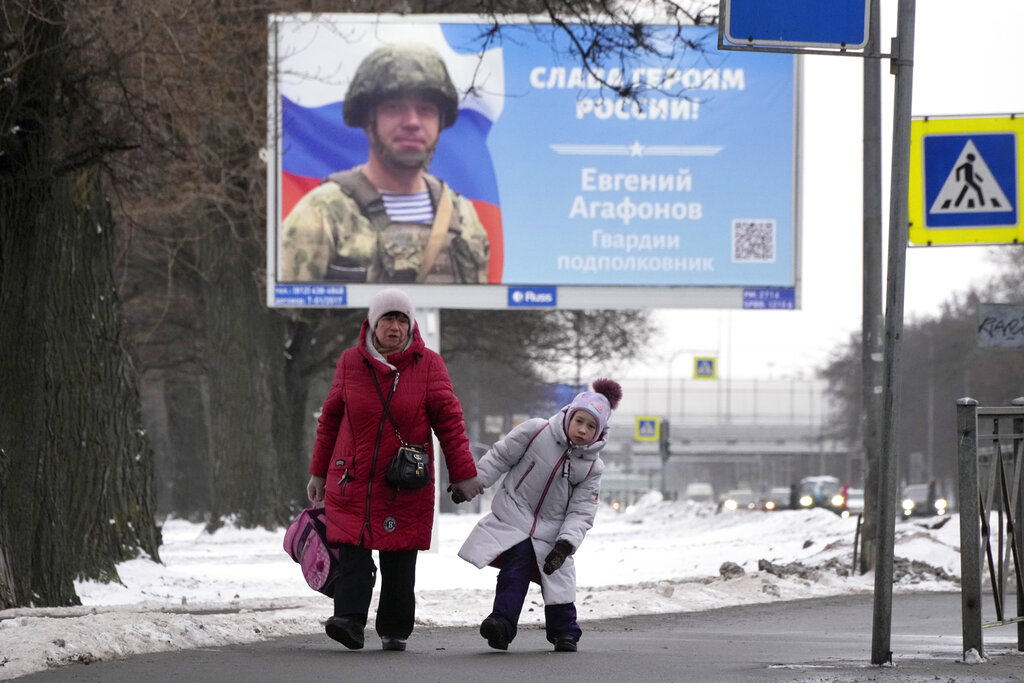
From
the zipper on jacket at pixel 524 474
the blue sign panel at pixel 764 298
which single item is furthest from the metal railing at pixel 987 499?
the blue sign panel at pixel 764 298

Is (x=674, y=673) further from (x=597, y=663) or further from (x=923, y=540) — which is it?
(x=923, y=540)

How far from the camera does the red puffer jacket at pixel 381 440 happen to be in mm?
7953

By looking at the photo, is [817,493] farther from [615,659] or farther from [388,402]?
[388,402]

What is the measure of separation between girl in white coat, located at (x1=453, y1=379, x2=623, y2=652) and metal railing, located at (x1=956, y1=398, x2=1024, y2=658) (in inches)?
65.8

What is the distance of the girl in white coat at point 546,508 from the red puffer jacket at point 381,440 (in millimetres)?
364

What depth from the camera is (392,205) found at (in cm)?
2156

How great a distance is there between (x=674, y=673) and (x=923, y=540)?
447 inches

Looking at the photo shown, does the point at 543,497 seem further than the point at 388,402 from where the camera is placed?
Yes

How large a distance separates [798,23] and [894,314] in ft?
4.05

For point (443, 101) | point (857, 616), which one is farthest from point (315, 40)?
point (857, 616)

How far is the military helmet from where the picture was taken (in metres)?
21.7

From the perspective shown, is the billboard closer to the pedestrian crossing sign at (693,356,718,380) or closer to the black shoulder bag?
the black shoulder bag

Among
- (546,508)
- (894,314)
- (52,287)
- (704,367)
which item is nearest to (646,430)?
(704,367)

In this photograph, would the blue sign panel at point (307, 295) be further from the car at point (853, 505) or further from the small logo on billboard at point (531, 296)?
the car at point (853, 505)
